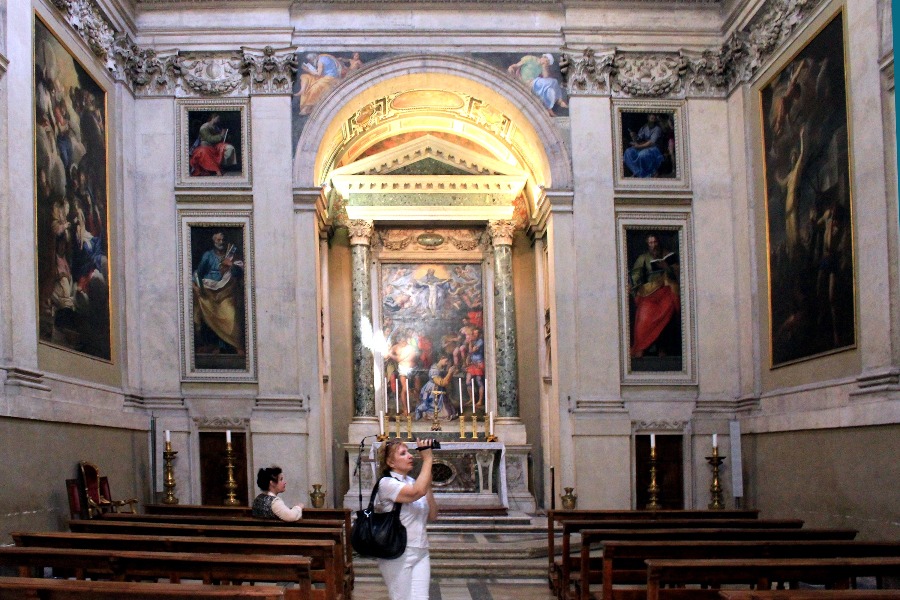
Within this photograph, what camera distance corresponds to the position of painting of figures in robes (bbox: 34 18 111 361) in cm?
1202

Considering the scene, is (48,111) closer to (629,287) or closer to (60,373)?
(60,373)

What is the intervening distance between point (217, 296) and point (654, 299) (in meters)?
6.55

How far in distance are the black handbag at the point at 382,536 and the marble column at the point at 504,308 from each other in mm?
12736

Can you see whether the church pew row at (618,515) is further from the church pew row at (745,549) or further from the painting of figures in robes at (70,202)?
the painting of figures in robes at (70,202)

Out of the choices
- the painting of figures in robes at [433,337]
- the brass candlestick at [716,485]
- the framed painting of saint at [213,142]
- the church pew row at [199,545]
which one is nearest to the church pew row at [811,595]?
the church pew row at [199,545]

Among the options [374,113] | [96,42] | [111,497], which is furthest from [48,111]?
[374,113]

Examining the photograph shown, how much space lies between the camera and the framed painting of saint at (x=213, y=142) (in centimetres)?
1573

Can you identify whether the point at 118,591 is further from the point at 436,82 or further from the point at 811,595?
the point at 436,82

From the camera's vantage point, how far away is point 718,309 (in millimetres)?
15602

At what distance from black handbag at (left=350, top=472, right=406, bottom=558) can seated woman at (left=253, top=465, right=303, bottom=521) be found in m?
1.81

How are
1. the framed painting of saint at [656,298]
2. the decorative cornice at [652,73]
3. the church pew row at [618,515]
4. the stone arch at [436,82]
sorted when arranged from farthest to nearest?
Result: the decorative cornice at [652,73] → the stone arch at [436,82] → the framed painting of saint at [656,298] → the church pew row at [618,515]

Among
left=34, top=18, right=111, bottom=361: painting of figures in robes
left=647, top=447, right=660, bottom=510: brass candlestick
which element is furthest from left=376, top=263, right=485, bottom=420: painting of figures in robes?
left=34, top=18, right=111, bottom=361: painting of figures in robes

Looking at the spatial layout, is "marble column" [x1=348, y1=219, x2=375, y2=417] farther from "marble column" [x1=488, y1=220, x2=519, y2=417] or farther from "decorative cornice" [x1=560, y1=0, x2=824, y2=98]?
"decorative cornice" [x1=560, y1=0, x2=824, y2=98]

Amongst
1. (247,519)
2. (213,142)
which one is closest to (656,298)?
(213,142)
